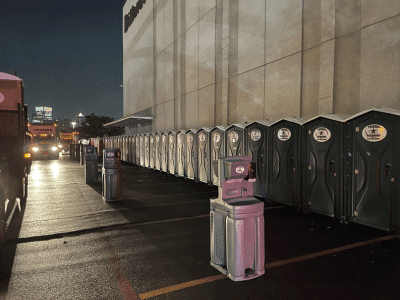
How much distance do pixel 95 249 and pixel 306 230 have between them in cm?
391

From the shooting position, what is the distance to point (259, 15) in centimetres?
1099

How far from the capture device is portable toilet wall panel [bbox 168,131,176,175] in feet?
44.6

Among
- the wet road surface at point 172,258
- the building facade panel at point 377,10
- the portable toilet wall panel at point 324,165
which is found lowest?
the wet road surface at point 172,258

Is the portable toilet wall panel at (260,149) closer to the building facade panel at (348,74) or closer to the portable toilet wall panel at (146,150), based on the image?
the building facade panel at (348,74)

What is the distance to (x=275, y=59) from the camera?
402 inches

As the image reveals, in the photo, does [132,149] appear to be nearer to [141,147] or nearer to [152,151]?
[141,147]

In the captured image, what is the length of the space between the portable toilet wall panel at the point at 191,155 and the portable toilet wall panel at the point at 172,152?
134cm

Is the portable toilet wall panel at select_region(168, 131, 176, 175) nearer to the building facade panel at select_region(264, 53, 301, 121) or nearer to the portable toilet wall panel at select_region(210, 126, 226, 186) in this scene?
the portable toilet wall panel at select_region(210, 126, 226, 186)

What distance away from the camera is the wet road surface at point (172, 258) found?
10.5ft

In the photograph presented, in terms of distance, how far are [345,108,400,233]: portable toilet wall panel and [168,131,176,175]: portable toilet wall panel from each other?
355 inches

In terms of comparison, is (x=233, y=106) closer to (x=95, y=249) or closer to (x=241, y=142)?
(x=241, y=142)

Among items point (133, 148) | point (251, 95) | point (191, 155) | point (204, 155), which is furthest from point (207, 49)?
point (133, 148)

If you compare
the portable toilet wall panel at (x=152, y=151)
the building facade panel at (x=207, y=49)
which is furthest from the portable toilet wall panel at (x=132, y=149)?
the building facade panel at (x=207, y=49)

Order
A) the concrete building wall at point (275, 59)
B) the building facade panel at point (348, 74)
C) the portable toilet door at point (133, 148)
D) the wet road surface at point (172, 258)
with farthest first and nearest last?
1. the portable toilet door at point (133, 148)
2. the building facade panel at point (348, 74)
3. the concrete building wall at point (275, 59)
4. the wet road surface at point (172, 258)
